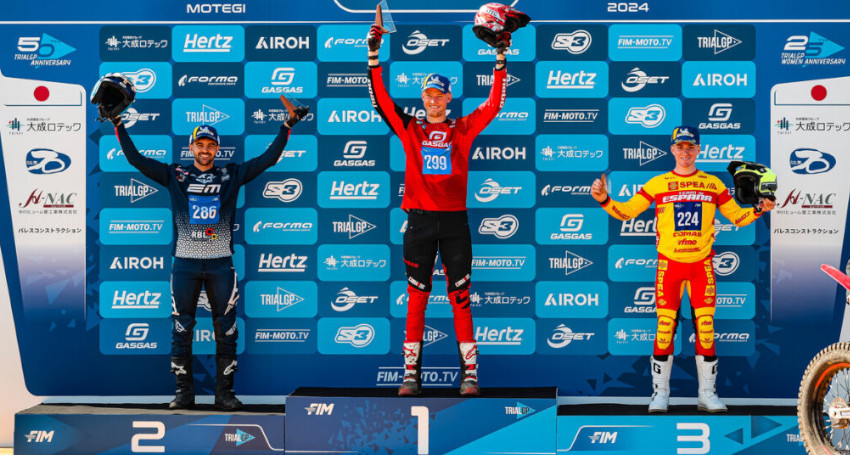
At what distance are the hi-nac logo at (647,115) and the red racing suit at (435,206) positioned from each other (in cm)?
93

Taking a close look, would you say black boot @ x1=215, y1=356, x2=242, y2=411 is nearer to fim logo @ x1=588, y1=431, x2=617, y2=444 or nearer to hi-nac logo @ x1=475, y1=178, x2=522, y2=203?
hi-nac logo @ x1=475, y1=178, x2=522, y2=203

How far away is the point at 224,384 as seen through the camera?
4.49m

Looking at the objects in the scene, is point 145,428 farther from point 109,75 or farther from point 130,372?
point 109,75

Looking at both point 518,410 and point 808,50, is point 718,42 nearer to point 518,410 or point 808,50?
point 808,50

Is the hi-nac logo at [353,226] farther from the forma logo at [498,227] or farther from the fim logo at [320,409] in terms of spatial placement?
the fim logo at [320,409]

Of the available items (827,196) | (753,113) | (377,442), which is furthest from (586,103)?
(377,442)

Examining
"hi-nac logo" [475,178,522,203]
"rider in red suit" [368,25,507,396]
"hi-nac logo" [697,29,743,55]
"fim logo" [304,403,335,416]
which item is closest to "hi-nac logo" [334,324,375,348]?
"rider in red suit" [368,25,507,396]

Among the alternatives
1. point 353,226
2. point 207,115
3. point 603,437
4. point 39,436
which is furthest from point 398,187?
point 39,436

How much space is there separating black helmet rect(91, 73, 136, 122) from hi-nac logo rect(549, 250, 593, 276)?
2724 mm

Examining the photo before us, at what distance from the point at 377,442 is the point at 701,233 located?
217cm

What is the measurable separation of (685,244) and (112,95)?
137 inches

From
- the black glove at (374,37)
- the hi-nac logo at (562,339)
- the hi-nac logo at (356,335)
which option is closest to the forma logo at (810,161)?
the hi-nac logo at (562,339)

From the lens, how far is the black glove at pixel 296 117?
4.56 m

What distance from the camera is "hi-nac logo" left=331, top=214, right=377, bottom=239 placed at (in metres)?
4.80
